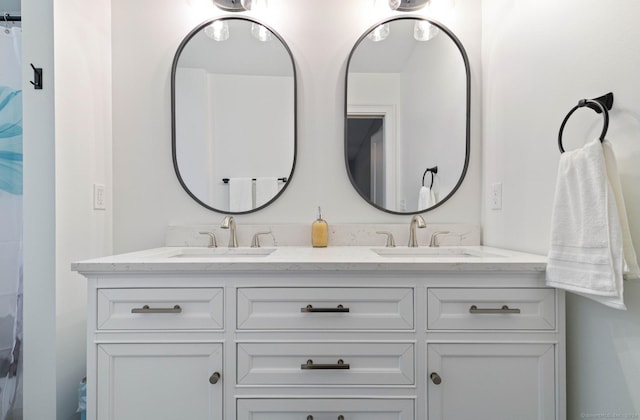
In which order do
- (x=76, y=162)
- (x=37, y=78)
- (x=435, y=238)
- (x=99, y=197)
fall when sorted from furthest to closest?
(x=435, y=238) → (x=99, y=197) → (x=76, y=162) → (x=37, y=78)

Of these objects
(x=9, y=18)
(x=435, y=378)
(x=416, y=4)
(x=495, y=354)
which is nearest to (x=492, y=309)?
(x=495, y=354)

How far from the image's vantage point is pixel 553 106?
3.96ft

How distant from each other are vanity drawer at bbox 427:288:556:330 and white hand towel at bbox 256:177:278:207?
933mm

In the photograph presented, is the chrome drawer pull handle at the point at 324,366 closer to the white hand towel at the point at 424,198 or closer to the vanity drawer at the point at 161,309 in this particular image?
the vanity drawer at the point at 161,309

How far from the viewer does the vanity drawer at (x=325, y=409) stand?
1.08 m

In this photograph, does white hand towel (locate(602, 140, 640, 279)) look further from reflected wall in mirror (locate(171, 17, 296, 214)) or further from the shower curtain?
the shower curtain

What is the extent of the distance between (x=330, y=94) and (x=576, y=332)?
1454 millimetres

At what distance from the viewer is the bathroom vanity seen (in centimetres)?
108

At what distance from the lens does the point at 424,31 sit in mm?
1694

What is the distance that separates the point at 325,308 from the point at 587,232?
2.69 feet

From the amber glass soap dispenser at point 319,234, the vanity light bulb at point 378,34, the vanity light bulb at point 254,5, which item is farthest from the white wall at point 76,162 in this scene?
the vanity light bulb at point 378,34

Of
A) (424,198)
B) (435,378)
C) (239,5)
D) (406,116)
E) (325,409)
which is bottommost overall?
(325,409)

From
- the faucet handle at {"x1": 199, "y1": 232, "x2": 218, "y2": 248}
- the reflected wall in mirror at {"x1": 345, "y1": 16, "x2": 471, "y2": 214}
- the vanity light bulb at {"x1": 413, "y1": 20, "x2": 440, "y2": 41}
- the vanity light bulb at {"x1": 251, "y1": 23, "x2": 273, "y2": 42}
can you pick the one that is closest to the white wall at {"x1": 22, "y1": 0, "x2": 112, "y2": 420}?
the faucet handle at {"x1": 199, "y1": 232, "x2": 218, "y2": 248}

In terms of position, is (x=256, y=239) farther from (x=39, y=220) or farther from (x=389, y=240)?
(x=39, y=220)
